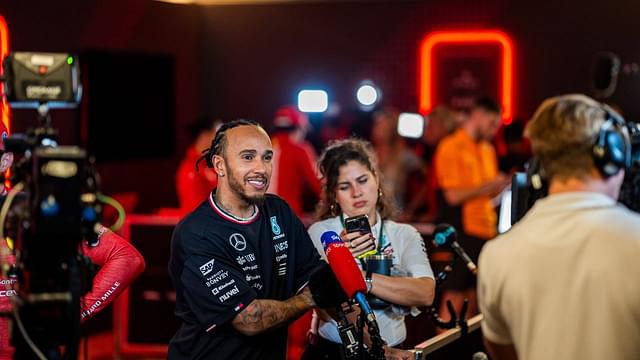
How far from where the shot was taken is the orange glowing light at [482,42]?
1056 centimetres

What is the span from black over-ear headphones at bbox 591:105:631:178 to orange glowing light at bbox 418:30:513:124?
7.72 metres

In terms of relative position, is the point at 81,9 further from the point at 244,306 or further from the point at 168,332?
the point at 244,306

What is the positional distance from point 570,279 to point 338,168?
1.69 metres

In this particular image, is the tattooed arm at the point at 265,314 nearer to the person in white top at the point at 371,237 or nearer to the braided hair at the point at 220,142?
the person in white top at the point at 371,237

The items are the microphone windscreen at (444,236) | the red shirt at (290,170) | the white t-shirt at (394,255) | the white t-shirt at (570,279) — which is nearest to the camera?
the white t-shirt at (570,279)

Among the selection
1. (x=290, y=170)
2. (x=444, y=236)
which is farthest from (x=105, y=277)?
(x=290, y=170)

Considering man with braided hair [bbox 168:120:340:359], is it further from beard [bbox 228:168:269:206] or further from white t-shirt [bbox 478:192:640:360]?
white t-shirt [bbox 478:192:640:360]

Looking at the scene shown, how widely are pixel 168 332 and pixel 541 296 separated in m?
5.16

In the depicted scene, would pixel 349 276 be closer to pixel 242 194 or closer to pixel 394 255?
pixel 242 194

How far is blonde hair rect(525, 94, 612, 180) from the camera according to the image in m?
2.78

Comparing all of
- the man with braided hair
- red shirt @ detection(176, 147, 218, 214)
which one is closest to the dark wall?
red shirt @ detection(176, 147, 218, 214)

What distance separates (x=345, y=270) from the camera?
132 inches

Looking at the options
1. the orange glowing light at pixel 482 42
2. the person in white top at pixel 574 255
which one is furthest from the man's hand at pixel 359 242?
the orange glowing light at pixel 482 42

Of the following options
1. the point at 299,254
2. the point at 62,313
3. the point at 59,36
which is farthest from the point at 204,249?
the point at 59,36
